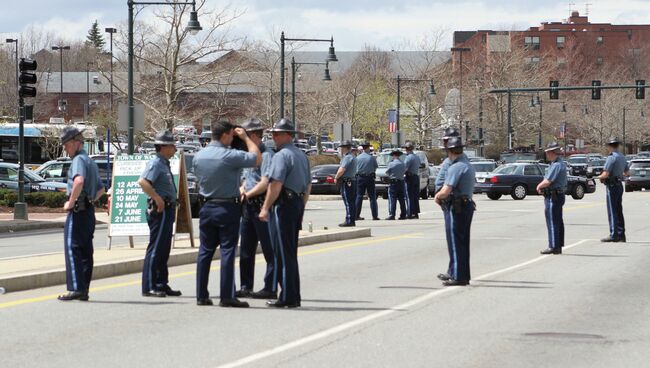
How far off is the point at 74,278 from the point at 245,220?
80.0 inches

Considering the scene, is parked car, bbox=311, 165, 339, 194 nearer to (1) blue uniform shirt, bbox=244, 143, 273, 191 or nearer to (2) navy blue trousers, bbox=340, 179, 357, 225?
(2) navy blue trousers, bbox=340, 179, 357, 225

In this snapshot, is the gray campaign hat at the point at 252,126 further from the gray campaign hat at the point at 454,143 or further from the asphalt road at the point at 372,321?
the gray campaign hat at the point at 454,143

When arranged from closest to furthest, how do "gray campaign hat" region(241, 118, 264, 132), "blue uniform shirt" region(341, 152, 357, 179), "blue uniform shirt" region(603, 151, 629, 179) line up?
"gray campaign hat" region(241, 118, 264, 132)
"blue uniform shirt" region(603, 151, 629, 179)
"blue uniform shirt" region(341, 152, 357, 179)

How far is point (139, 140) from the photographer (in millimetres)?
65688

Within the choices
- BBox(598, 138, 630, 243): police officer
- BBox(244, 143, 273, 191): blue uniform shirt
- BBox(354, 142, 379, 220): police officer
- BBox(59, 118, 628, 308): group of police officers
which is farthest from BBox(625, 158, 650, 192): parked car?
BBox(244, 143, 273, 191): blue uniform shirt

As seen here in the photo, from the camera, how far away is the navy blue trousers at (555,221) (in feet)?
64.5

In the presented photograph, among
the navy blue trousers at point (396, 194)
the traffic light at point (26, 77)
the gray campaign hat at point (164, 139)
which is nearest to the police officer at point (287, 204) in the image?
the gray campaign hat at point (164, 139)

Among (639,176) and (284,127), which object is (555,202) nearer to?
(284,127)

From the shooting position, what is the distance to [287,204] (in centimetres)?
1223

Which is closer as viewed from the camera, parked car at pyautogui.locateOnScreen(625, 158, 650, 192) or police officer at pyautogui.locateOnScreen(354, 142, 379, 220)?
police officer at pyautogui.locateOnScreen(354, 142, 379, 220)

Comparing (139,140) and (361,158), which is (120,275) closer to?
Result: (361,158)

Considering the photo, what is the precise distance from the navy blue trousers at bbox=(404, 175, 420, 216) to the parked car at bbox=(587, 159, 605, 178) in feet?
146

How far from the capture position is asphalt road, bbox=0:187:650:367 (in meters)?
9.51

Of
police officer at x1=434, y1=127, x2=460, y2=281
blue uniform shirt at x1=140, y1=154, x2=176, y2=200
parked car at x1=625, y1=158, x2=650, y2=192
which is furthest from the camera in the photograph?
parked car at x1=625, y1=158, x2=650, y2=192
